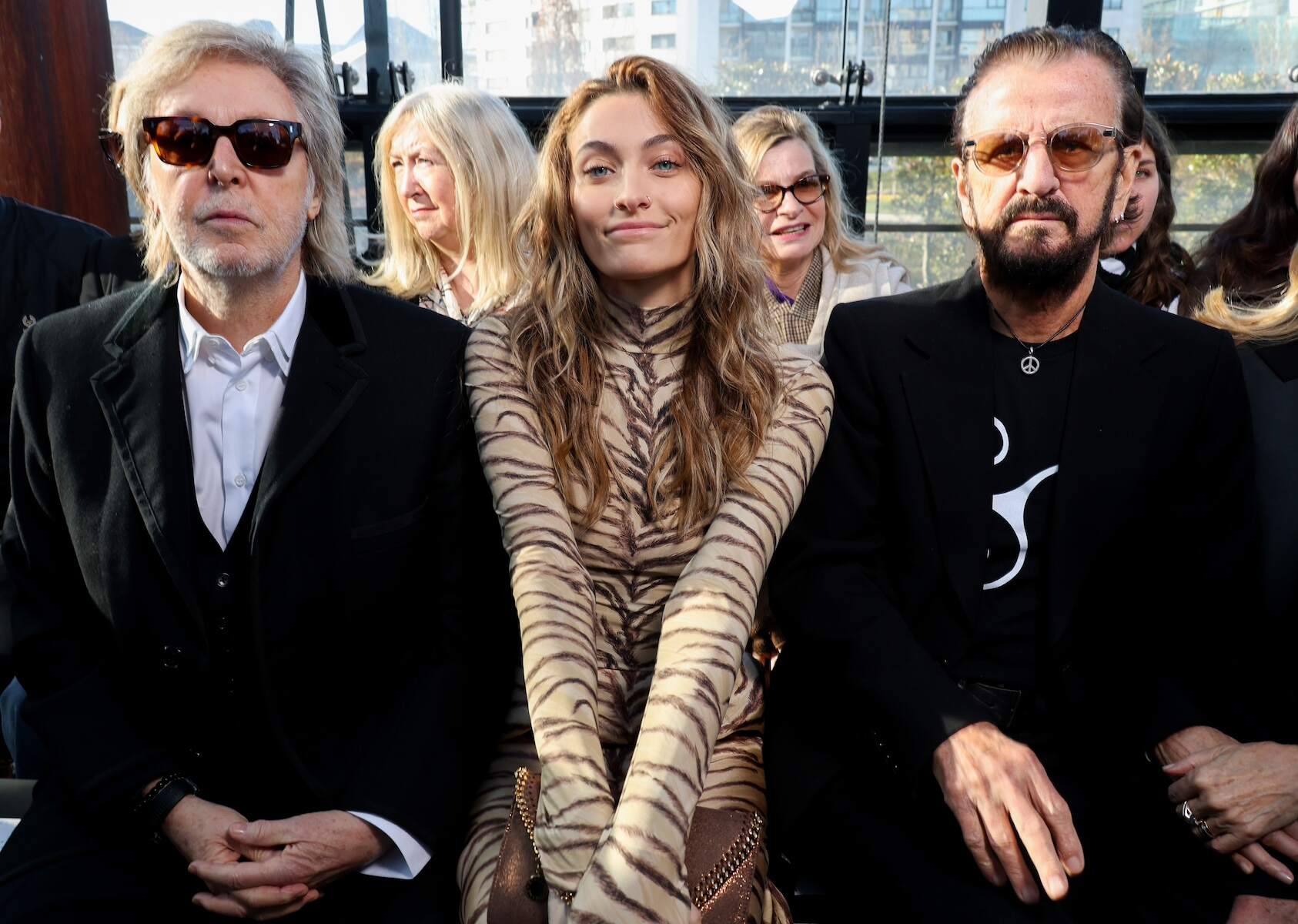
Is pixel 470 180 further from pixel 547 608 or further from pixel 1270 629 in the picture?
pixel 1270 629

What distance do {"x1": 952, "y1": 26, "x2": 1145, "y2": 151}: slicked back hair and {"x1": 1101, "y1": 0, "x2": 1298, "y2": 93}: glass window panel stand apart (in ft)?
11.9

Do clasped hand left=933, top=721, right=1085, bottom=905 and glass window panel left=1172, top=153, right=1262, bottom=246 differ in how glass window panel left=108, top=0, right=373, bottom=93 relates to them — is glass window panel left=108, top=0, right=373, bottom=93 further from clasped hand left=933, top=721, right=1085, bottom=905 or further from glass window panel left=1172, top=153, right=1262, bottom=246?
clasped hand left=933, top=721, right=1085, bottom=905

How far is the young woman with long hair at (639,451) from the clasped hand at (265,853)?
0.20m

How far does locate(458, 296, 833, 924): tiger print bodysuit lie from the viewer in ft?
5.08

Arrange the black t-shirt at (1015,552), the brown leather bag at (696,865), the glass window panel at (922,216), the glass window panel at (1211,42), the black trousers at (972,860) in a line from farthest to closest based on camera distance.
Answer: the glass window panel at (922,216) < the glass window panel at (1211,42) < the black t-shirt at (1015,552) < the black trousers at (972,860) < the brown leather bag at (696,865)

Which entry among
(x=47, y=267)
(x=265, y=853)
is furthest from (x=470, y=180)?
(x=265, y=853)

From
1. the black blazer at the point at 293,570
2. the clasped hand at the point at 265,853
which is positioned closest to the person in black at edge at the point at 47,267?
the black blazer at the point at 293,570

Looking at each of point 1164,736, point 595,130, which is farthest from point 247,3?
point 1164,736

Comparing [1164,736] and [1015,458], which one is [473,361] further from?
[1164,736]

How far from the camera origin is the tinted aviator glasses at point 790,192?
3943 mm

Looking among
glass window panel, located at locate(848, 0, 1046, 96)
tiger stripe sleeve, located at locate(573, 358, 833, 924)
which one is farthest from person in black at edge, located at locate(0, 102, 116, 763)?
glass window panel, located at locate(848, 0, 1046, 96)

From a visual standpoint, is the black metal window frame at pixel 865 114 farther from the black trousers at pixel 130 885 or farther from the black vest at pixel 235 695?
the black trousers at pixel 130 885

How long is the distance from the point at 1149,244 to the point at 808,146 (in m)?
1.23

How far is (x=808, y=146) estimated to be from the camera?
405 centimetres
